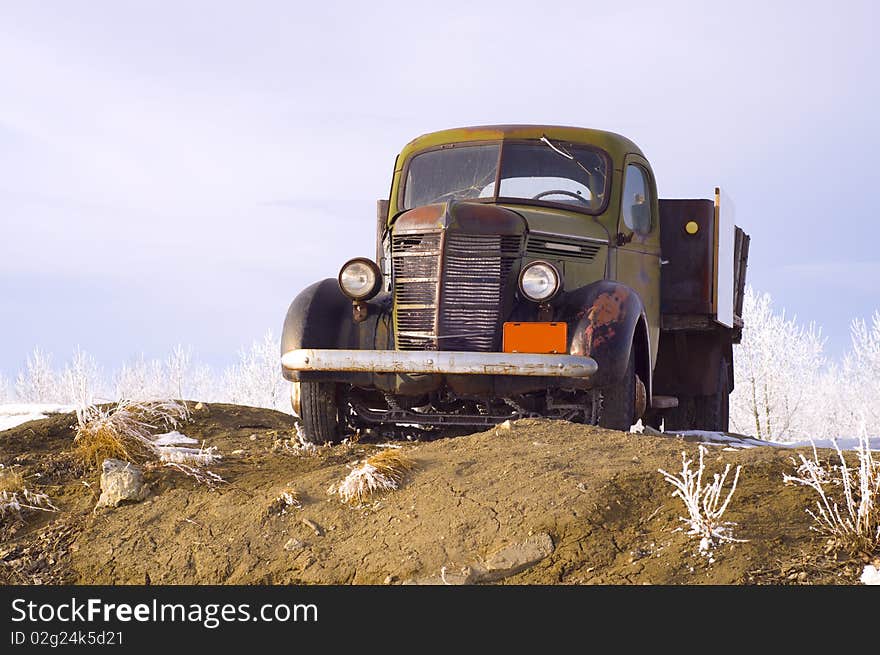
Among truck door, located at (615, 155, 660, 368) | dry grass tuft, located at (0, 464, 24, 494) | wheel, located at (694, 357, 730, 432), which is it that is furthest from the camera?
wheel, located at (694, 357, 730, 432)

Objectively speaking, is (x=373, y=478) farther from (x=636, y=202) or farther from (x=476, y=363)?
(x=636, y=202)

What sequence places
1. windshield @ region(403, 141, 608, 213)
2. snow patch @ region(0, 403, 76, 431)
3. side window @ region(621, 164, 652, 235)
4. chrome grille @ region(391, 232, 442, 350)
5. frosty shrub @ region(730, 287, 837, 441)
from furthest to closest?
1. frosty shrub @ region(730, 287, 837, 441)
2. snow patch @ region(0, 403, 76, 431)
3. side window @ region(621, 164, 652, 235)
4. windshield @ region(403, 141, 608, 213)
5. chrome grille @ region(391, 232, 442, 350)

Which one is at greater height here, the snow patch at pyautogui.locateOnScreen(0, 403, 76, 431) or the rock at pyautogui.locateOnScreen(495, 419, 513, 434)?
the rock at pyautogui.locateOnScreen(495, 419, 513, 434)

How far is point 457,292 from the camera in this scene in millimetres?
7586

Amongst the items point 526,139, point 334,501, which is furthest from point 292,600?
point 526,139

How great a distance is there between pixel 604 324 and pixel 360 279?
1855 mm

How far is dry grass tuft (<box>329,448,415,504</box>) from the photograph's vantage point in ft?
18.8

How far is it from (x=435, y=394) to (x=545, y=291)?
1.18 meters

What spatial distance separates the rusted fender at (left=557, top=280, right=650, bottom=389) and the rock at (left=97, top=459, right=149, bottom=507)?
3.01 meters

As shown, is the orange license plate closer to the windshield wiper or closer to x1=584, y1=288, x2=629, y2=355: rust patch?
x1=584, y1=288, x2=629, y2=355: rust patch

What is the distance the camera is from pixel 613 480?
5508 millimetres

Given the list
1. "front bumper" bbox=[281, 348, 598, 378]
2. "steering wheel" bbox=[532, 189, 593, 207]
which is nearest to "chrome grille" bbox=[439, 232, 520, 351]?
"front bumper" bbox=[281, 348, 598, 378]

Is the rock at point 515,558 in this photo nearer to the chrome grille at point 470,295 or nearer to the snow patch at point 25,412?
the chrome grille at point 470,295

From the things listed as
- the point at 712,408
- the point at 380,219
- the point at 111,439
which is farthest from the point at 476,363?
the point at 712,408
